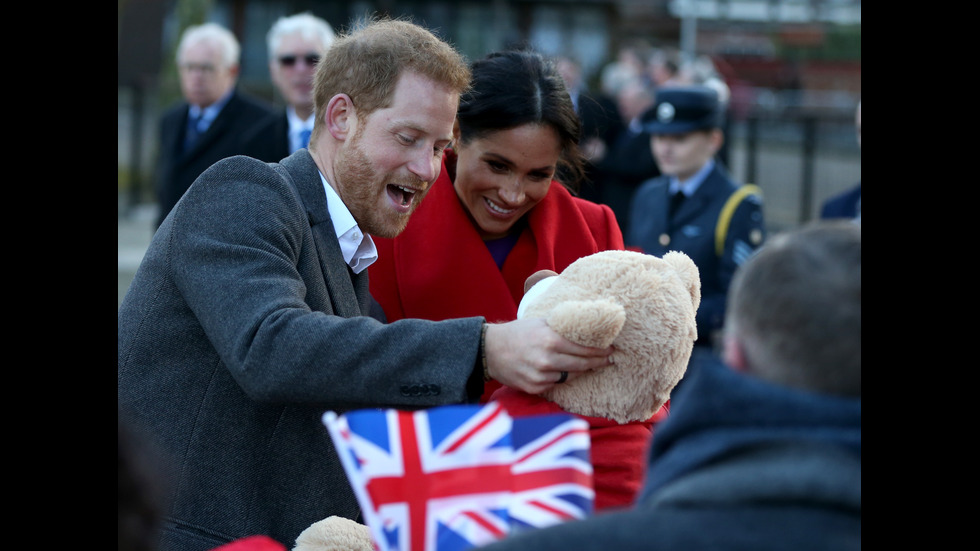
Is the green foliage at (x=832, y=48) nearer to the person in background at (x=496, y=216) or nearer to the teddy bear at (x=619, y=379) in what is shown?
the person in background at (x=496, y=216)

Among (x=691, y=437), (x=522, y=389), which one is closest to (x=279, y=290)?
(x=522, y=389)

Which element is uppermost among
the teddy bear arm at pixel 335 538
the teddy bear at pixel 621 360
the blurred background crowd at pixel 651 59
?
the blurred background crowd at pixel 651 59

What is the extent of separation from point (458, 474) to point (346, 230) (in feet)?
3.05

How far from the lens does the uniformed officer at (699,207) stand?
16.3ft

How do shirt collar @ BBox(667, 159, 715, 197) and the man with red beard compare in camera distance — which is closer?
the man with red beard

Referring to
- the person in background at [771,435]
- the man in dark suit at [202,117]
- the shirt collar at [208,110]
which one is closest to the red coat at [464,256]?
the person in background at [771,435]

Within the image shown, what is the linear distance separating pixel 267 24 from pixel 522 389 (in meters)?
29.6

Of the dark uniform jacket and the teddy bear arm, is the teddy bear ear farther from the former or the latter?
the dark uniform jacket

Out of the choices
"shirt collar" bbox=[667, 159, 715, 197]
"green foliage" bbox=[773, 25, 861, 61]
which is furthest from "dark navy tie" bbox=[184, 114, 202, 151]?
"green foliage" bbox=[773, 25, 861, 61]

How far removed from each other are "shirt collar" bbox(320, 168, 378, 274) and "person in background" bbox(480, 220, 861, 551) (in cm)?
121

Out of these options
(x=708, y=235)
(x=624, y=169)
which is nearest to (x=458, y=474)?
(x=708, y=235)

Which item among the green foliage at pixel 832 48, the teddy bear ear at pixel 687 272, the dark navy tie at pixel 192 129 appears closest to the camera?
the teddy bear ear at pixel 687 272

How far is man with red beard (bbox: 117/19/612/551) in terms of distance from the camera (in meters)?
2.01

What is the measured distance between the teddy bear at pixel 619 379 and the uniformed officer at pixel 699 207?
278 centimetres
